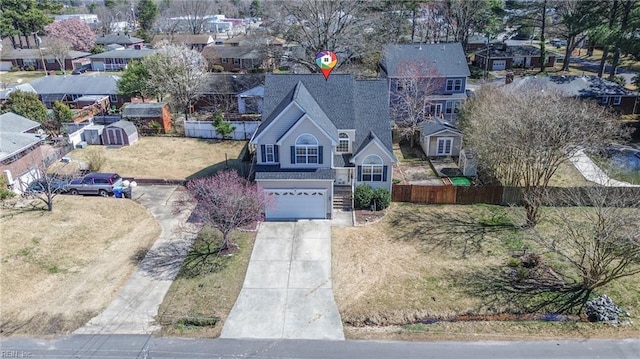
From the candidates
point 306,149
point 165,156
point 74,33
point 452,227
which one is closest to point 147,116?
point 165,156

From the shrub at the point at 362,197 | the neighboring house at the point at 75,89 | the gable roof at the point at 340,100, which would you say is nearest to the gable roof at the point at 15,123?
the neighboring house at the point at 75,89

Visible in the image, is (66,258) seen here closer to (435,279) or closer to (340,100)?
(340,100)

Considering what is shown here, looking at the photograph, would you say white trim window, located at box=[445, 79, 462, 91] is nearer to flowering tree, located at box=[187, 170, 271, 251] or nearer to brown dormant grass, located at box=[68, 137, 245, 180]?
brown dormant grass, located at box=[68, 137, 245, 180]

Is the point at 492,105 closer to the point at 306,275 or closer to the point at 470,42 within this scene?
the point at 306,275

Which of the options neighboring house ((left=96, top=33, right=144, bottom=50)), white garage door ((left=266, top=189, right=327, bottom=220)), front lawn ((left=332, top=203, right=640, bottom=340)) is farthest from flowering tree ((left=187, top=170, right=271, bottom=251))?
neighboring house ((left=96, top=33, right=144, bottom=50))

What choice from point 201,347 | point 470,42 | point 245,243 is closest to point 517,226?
point 245,243

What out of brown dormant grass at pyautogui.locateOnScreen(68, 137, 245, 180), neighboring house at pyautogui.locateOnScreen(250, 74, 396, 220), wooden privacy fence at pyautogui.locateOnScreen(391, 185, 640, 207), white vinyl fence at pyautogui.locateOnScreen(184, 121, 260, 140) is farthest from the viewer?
white vinyl fence at pyautogui.locateOnScreen(184, 121, 260, 140)

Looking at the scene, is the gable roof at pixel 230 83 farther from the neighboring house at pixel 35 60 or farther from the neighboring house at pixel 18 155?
the neighboring house at pixel 35 60
